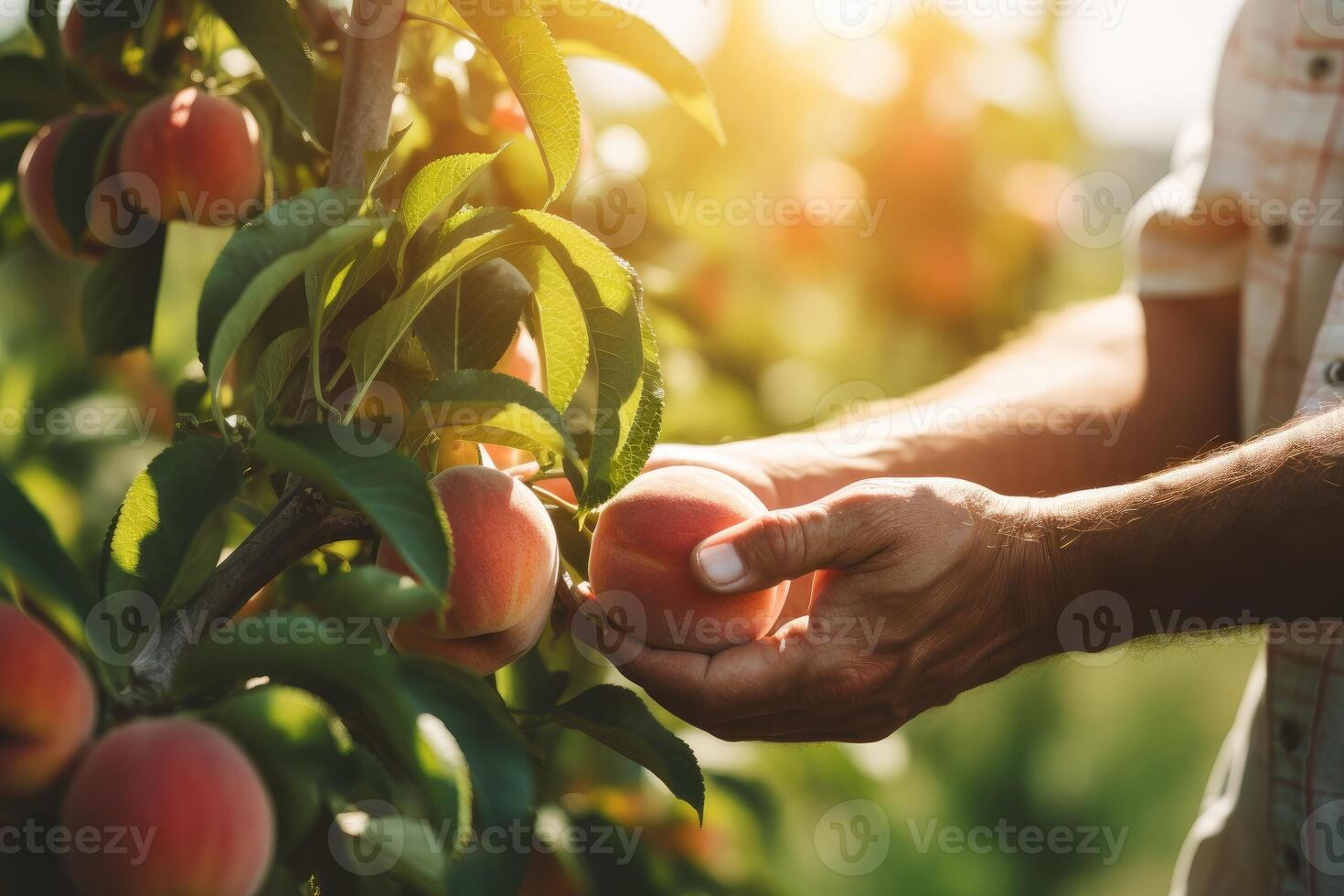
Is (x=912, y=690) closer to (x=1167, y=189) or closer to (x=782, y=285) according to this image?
(x=1167, y=189)

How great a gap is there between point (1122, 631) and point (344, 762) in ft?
2.27

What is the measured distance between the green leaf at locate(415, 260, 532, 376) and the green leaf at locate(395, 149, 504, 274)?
1.8 inches

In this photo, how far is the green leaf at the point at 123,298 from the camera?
817mm

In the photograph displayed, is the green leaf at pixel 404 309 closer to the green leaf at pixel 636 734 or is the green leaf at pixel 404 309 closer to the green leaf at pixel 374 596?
the green leaf at pixel 374 596

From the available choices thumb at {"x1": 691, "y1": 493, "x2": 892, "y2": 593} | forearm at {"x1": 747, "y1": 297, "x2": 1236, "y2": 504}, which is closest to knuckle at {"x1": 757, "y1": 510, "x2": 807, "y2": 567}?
thumb at {"x1": 691, "y1": 493, "x2": 892, "y2": 593}

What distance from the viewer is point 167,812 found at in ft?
1.44

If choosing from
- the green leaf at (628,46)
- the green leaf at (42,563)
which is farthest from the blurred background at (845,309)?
the green leaf at (42,563)

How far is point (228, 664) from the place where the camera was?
0.48m

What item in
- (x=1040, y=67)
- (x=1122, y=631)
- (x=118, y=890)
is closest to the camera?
(x=118, y=890)

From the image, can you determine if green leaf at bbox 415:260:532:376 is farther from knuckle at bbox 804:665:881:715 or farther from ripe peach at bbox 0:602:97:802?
knuckle at bbox 804:665:881:715

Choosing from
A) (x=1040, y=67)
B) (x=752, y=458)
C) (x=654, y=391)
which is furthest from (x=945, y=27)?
(x=654, y=391)

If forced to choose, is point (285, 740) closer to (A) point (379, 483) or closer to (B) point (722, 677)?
(A) point (379, 483)

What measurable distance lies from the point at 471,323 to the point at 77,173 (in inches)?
15.0

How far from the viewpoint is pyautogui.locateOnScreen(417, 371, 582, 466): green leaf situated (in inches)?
21.6
